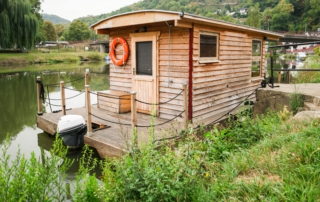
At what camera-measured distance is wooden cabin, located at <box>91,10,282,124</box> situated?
21.4 feet

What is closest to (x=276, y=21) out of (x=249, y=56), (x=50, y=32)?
(x=50, y=32)

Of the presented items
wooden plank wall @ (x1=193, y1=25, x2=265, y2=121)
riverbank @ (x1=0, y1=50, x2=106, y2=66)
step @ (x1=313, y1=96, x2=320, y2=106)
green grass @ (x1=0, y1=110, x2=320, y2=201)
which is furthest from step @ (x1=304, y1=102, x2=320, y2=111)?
riverbank @ (x1=0, y1=50, x2=106, y2=66)

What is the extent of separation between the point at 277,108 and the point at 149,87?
10.3ft

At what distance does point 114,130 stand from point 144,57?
7.15 feet

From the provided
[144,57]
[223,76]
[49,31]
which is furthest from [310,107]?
[49,31]

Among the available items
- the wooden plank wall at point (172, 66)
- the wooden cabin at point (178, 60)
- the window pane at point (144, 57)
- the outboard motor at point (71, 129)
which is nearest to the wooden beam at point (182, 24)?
the wooden cabin at point (178, 60)

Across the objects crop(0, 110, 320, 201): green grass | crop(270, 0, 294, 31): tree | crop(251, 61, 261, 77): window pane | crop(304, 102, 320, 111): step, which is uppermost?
crop(270, 0, 294, 31): tree

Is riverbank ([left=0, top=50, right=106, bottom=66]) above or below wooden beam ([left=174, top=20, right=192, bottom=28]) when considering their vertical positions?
above

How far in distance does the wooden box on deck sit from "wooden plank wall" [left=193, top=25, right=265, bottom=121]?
6.46 feet

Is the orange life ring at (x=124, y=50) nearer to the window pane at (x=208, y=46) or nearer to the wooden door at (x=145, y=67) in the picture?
the wooden door at (x=145, y=67)

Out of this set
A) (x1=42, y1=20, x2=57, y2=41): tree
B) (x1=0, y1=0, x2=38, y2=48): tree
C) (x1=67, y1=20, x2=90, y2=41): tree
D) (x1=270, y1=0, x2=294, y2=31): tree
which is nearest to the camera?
(x1=0, y1=0, x2=38, y2=48): tree

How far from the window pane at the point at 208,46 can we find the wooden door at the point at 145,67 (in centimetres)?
111

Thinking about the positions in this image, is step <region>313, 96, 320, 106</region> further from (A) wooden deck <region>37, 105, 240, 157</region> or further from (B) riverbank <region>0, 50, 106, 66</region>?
(B) riverbank <region>0, 50, 106, 66</region>

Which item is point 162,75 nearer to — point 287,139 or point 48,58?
point 287,139
